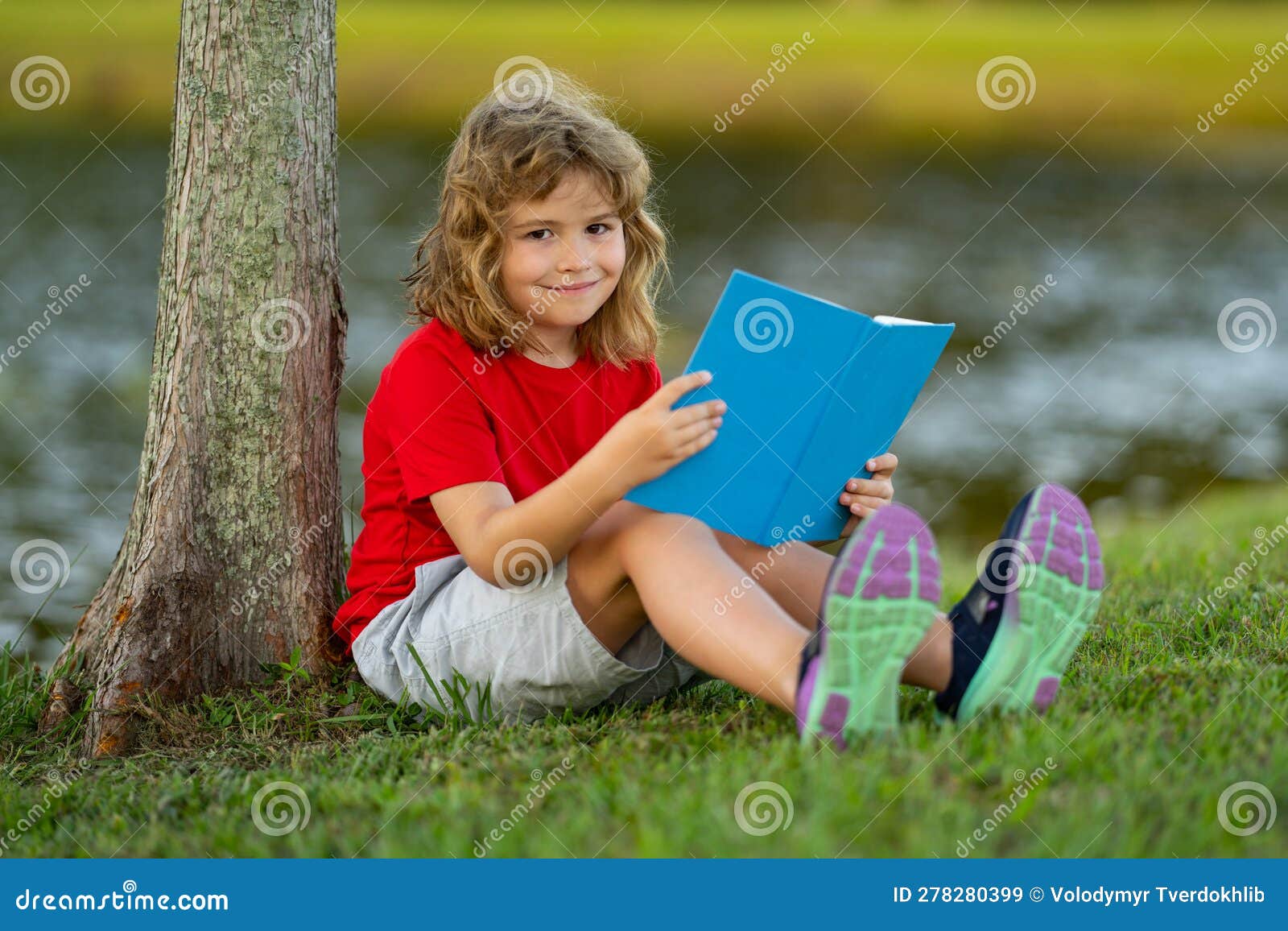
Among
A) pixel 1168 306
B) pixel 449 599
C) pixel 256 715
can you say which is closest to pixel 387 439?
pixel 449 599

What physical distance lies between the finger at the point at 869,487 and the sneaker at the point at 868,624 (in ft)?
1.56

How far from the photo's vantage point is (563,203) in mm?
2562

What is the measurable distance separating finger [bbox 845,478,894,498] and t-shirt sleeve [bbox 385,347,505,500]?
2.24 feet

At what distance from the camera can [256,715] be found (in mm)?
2672

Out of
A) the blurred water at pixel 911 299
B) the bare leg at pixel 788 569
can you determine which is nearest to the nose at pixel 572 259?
the bare leg at pixel 788 569

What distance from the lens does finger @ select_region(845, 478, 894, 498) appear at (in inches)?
99.0

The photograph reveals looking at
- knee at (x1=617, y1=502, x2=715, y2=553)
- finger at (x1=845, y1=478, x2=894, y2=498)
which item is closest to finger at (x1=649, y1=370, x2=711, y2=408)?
knee at (x1=617, y1=502, x2=715, y2=553)

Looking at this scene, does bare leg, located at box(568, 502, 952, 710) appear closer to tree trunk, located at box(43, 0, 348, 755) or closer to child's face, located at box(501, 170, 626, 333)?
child's face, located at box(501, 170, 626, 333)

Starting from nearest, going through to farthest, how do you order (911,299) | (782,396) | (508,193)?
(782,396) → (508,193) → (911,299)

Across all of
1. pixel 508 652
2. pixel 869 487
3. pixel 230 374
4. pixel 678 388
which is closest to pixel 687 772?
pixel 508 652

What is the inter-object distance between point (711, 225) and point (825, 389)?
8.84m

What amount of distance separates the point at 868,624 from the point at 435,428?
0.94 m

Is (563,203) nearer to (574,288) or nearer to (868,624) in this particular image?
(574,288)

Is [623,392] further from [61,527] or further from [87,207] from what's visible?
[87,207]
